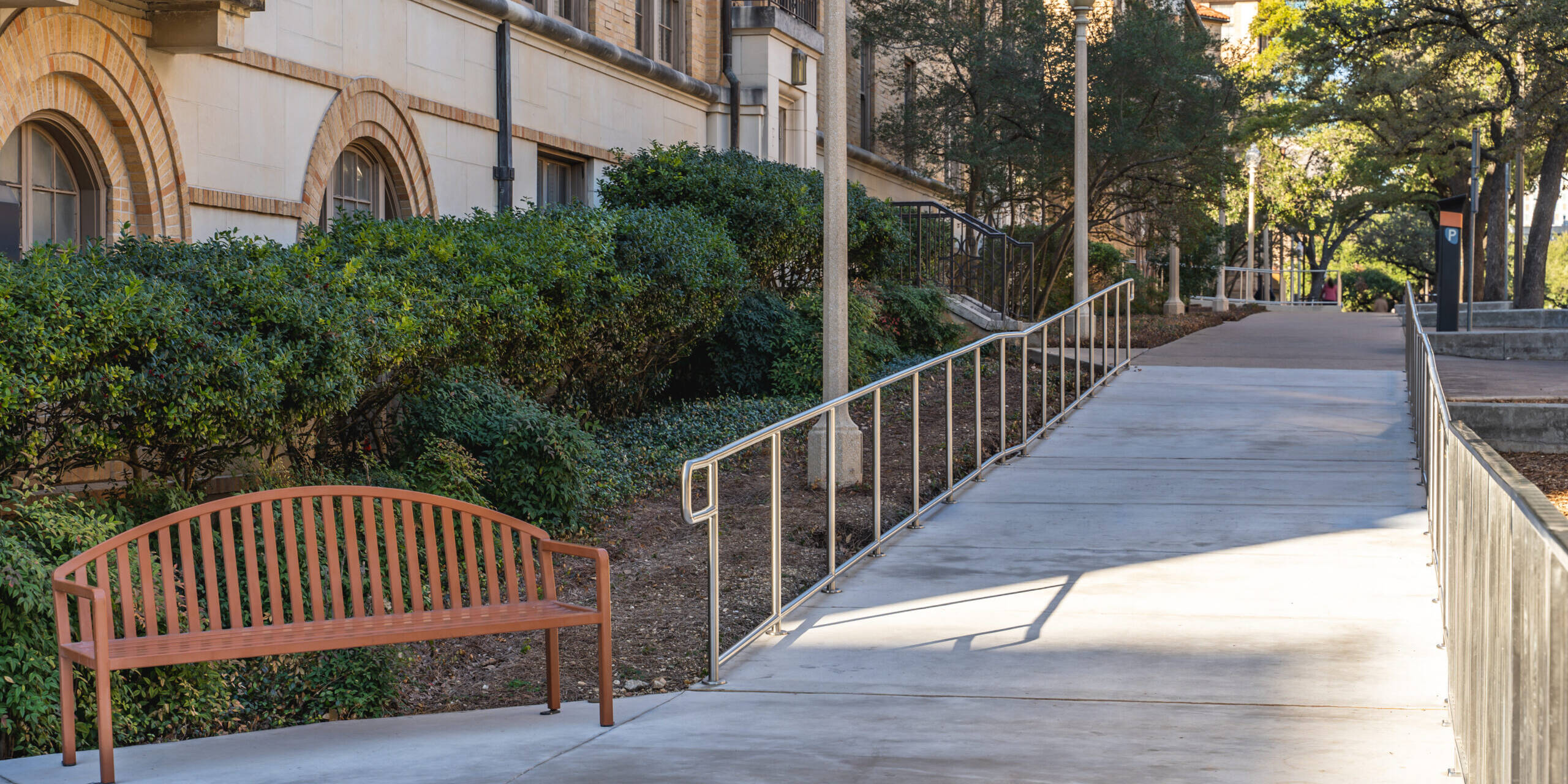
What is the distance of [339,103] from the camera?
1129cm

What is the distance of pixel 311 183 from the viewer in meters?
11.0

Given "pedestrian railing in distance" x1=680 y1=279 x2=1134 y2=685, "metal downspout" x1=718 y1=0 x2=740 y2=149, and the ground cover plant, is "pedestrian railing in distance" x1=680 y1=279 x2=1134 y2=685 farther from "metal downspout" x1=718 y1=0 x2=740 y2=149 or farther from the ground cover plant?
"metal downspout" x1=718 y1=0 x2=740 y2=149

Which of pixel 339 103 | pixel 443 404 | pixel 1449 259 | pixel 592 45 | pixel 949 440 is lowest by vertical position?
pixel 949 440

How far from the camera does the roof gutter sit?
1376cm

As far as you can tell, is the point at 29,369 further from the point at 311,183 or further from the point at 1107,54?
the point at 1107,54

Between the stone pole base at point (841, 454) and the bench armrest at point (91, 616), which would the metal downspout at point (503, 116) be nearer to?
the stone pole base at point (841, 454)

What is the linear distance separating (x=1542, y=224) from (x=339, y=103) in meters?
24.0

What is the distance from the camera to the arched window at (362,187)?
460 inches

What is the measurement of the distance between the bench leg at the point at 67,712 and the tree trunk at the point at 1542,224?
27.6 m

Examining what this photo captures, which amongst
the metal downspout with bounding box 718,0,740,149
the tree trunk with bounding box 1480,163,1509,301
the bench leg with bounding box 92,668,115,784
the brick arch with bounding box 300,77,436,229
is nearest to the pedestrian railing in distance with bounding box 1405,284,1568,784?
the bench leg with bounding box 92,668,115,784

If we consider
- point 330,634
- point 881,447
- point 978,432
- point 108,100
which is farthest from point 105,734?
point 881,447

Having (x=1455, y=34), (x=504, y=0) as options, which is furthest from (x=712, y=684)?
(x=1455, y=34)

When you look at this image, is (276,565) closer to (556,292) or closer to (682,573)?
(682,573)

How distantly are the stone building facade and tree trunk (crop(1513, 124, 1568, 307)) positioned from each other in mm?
15915
